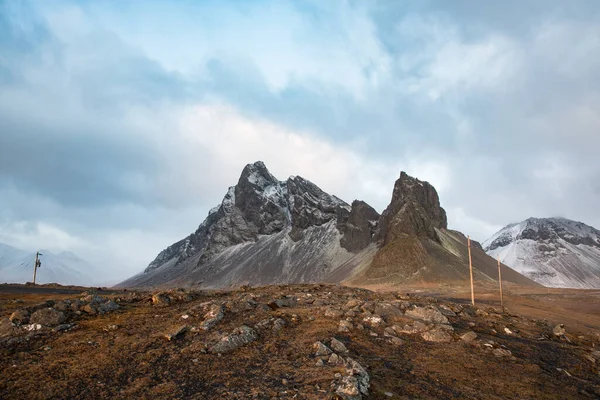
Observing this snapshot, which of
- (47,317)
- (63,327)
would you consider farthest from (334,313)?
(47,317)

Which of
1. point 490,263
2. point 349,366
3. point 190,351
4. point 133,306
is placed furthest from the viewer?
point 490,263

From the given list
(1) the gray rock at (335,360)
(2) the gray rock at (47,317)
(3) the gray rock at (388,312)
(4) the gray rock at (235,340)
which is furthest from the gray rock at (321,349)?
(2) the gray rock at (47,317)

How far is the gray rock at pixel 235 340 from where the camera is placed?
1451 centimetres

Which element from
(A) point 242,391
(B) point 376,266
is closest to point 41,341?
(A) point 242,391

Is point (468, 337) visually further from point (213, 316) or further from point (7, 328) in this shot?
point (7, 328)

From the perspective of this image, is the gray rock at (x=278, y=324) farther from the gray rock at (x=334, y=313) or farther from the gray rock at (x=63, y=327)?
the gray rock at (x=63, y=327)

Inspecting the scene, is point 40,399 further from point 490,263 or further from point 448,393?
point 490,263

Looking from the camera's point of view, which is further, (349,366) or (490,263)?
(490,263)

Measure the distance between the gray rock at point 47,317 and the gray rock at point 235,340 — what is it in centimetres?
837

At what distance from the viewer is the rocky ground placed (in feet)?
37.8

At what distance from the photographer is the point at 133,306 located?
22.7 m

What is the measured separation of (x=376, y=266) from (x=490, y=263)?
66671 millimetres

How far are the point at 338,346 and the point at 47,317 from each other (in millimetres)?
13769

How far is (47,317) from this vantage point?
17.1m
